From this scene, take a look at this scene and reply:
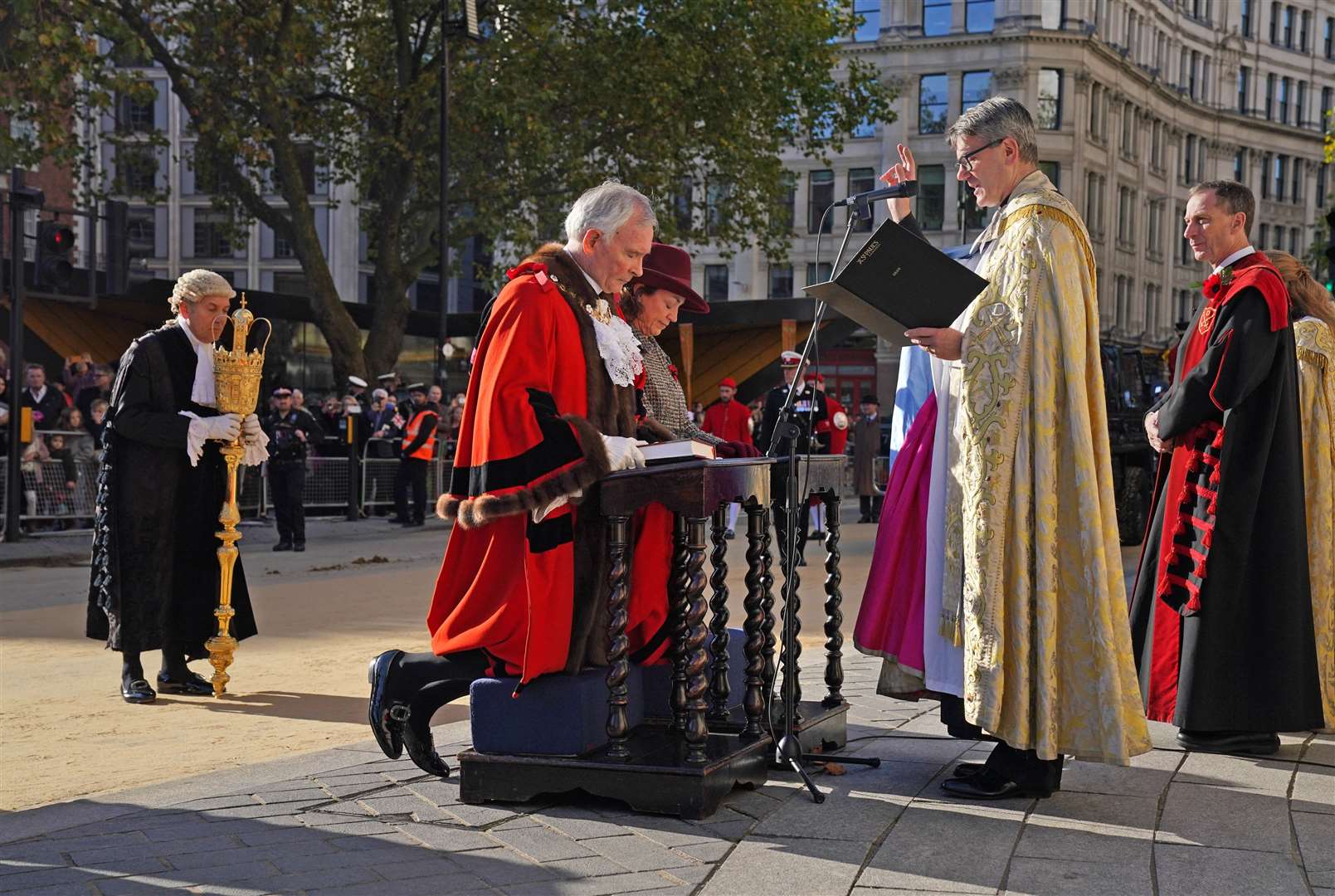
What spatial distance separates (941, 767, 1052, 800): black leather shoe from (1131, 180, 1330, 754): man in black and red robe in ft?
4.00

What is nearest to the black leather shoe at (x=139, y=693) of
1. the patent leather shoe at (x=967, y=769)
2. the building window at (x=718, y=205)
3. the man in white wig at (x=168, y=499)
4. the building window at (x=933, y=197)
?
the man in white wig at (x=168, y=499)

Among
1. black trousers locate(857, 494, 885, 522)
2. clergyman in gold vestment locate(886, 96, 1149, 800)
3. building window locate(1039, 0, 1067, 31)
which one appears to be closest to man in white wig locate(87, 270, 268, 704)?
clergyman in gold vestment locate(886, 96, 1149, 800)

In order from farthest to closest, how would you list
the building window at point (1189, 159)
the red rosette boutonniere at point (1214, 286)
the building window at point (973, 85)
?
1. the building window at point (1189, 159)
2. the building window at point (973, 85)
3. the red rosette boutonniere at point (1214, 286)

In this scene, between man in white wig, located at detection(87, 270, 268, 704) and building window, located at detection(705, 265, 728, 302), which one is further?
building window, located at detection(705, 265, 728, 302)

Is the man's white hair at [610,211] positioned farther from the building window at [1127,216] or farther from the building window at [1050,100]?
the building window at [1127,216]

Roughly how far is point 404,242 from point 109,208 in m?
17.4

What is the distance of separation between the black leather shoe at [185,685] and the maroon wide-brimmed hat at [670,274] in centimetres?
293

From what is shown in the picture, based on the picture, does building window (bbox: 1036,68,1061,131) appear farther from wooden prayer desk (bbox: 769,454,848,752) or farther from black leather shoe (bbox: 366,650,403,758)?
black leather shoe (bbox: 366,650,403,758)

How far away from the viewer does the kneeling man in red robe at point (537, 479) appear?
489 cm

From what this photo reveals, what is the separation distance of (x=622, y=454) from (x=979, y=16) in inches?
2253

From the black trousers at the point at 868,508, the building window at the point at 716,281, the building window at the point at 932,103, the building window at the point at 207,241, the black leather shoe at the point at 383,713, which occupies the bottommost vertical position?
the black trousers at the point at 868,508

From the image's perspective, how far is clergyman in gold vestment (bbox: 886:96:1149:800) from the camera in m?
4.94

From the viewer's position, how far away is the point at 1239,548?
6090 mm

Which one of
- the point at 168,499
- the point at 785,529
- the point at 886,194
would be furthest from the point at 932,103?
the point at 886,194
